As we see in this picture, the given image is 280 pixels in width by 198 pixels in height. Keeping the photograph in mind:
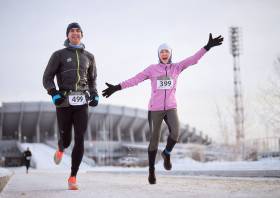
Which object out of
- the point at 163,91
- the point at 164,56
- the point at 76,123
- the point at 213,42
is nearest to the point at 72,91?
the point at 76,123

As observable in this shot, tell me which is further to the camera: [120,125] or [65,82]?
[120,125]

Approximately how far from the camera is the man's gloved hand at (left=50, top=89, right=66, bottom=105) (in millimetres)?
4703

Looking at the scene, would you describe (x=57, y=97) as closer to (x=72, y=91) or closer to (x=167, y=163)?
(x=72, y=91)

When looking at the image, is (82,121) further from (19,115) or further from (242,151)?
(19,115)

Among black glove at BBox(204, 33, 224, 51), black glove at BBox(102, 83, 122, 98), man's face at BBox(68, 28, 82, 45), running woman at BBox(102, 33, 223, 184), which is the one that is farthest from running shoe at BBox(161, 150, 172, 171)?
man's face at BBox(68, 28, 82, 45)

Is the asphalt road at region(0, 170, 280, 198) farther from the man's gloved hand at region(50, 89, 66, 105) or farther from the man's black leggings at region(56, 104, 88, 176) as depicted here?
the man's gloved hand at region(50, 89, 66, 105)

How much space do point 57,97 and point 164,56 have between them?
1940 millimetres

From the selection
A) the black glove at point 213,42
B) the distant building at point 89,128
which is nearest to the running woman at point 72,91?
the black glove at point 213,42

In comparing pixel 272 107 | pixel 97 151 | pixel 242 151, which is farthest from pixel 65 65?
pixel 97 151

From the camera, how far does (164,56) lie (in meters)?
5.46

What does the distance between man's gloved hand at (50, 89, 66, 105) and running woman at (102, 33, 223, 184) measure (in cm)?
71

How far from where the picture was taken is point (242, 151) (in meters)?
17.3

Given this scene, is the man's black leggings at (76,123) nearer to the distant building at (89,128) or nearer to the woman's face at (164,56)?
the woman's face at (164,56)

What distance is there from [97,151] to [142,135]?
19.8 m
